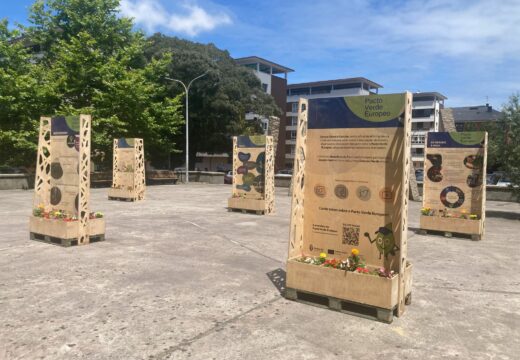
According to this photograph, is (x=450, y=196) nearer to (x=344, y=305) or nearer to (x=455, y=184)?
(x=455, y=184)

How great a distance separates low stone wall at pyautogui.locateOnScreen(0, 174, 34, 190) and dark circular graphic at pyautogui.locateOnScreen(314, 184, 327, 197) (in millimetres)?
24216

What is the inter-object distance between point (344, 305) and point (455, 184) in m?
8.10

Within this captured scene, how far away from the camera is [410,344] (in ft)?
14.4

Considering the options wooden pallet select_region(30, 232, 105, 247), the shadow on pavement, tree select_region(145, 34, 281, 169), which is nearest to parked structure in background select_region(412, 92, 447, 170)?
tree select_region(145, 34, 281, 169)

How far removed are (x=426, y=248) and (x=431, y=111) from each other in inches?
3243

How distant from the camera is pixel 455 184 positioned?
11.8m

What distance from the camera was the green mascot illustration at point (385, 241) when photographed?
5359 mm

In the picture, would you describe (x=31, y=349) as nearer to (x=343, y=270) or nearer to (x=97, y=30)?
(x=343, y=270)

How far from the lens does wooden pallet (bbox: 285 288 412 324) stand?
501 cm

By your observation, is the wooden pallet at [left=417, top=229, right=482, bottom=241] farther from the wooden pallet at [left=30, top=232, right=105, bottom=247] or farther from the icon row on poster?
the wooden pallet at [left=30, top=232, right=105, bottom=247]

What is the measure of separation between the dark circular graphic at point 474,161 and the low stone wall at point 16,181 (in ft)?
79.2

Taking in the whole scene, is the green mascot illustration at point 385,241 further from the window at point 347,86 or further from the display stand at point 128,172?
the window at point 347,86

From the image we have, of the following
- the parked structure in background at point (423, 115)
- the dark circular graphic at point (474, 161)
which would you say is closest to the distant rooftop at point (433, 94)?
the parked structure in background at point (423, 115)

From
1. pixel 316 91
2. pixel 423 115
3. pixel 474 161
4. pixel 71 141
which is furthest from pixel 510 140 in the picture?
pixel 423 115
